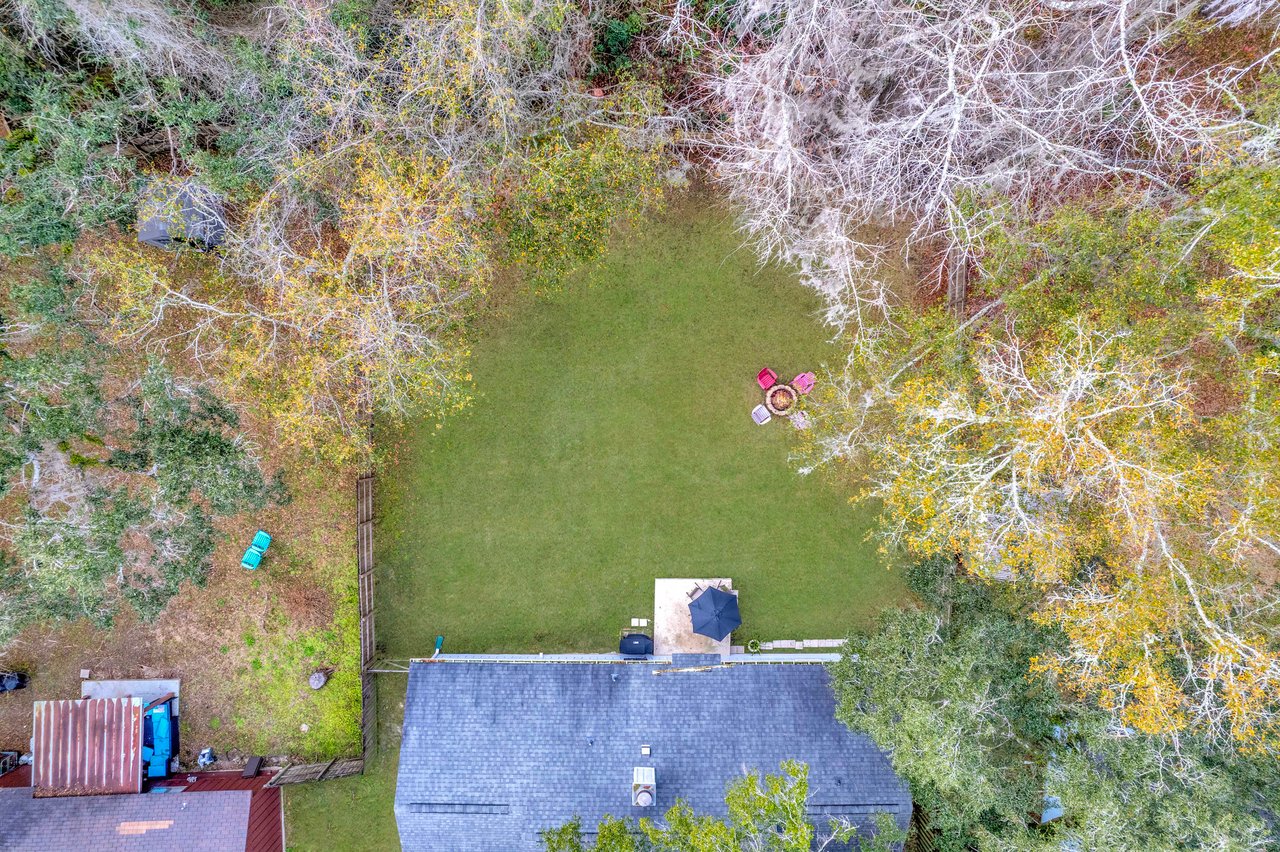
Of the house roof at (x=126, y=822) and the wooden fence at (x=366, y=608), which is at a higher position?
the wooden fence at (x=366, y=608)

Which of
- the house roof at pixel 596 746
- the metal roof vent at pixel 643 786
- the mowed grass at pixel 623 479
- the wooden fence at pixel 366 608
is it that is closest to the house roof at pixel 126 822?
the wooden fence at pixel 366 608

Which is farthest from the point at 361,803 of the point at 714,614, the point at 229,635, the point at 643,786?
the point at 714,614

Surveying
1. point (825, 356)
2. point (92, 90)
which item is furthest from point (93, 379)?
point (825, 356)

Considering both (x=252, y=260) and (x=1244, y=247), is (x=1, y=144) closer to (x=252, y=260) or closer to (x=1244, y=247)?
(x=252, y=260)

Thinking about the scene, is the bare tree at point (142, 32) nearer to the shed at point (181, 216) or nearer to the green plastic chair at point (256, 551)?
the shed at point (181, 216)

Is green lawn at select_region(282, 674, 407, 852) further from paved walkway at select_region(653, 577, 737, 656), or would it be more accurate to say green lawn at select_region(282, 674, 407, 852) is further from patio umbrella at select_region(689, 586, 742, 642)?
patio umbrella at select_region(689, 586, 742, 642)

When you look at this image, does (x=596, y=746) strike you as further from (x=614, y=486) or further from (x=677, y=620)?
(x=614, y=486)

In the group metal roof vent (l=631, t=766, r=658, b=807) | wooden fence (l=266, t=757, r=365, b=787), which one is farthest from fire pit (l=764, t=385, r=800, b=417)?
wooden fence (l=266, t=757, r=365, b=787)
